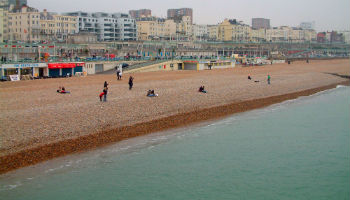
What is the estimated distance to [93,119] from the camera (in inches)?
733

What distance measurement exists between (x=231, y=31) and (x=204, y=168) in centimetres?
12963

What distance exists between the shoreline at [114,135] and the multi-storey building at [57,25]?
61.5 m

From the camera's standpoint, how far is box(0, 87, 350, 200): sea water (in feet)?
Answer: 42.2

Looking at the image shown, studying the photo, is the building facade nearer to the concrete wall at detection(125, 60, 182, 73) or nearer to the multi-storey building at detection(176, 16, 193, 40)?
the multi-storey building at detection(176, 16, 193, 40)

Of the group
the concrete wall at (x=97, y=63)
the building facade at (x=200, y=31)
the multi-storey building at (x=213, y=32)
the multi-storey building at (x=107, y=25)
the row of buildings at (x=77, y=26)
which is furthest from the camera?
the multi-storey building at (x=213, y=32)

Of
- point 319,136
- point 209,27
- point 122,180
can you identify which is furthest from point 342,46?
point 122,180

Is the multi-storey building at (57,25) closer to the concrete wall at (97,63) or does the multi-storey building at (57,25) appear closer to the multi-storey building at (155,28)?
the multi-storey building at (155,28)

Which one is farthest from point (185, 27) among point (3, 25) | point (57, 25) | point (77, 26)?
point (3, 25)

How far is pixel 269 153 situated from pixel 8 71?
26.8 metres

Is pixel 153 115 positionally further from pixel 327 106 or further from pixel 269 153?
pixel 327 106

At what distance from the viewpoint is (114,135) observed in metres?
17.5

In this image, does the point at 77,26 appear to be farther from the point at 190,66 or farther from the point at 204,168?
the point at 204,168

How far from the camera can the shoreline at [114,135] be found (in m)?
13.7

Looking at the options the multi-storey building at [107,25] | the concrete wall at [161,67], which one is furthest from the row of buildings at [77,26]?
the concrete wall at [161,67]
